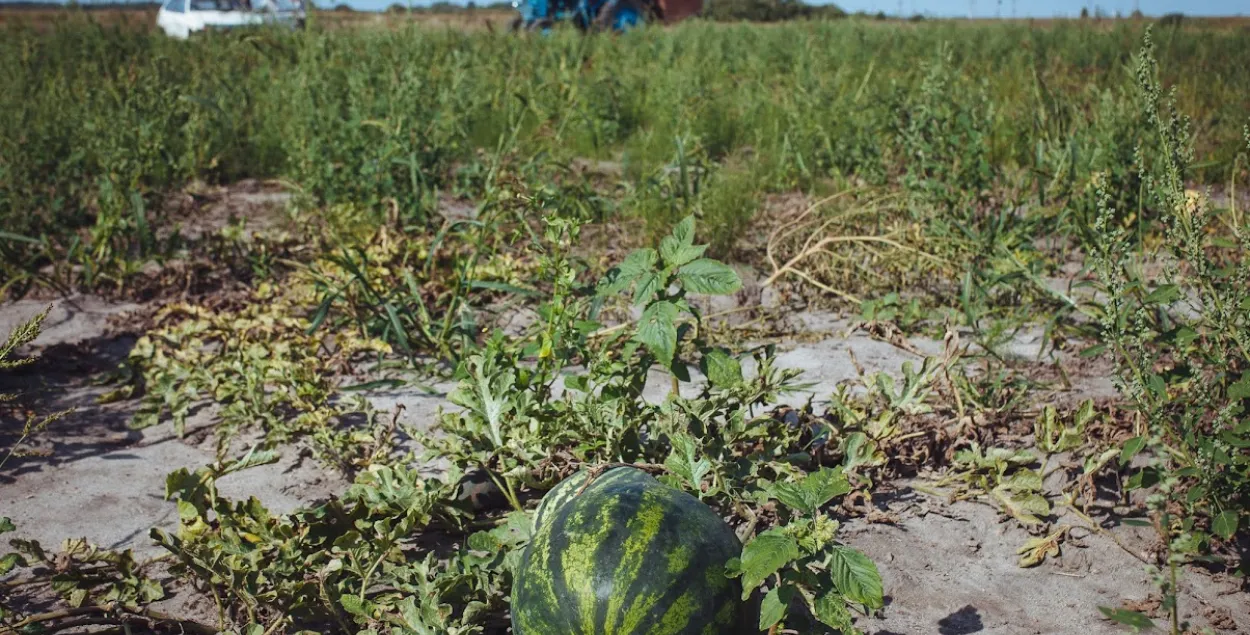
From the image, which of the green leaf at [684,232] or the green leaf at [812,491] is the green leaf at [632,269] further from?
the green leaf at [812,491]

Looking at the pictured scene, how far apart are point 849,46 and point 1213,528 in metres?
8.69

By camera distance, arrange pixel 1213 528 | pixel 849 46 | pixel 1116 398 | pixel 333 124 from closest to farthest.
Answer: pixel 1213 528, pixel 1116 398, pixel 333 124, pixel 849 46

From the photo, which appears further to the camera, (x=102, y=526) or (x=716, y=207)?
(x=716, y=207)

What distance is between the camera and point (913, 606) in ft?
7.77

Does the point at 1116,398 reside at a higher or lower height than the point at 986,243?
lower

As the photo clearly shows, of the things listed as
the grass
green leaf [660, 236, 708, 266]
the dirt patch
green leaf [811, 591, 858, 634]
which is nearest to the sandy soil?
the dirt patch

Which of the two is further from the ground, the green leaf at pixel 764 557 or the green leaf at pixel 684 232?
the green leaf at pixel 684 232

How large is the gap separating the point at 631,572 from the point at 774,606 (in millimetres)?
284

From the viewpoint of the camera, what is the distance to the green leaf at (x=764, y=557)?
5.90 ft

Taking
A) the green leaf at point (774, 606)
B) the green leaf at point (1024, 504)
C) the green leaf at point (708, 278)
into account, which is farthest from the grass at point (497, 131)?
the green leaf at point (774, 606)

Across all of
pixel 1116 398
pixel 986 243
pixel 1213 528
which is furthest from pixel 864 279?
pixel 1213 528

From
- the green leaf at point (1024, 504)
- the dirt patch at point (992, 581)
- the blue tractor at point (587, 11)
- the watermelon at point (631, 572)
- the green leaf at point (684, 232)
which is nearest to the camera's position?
the watermelon at point (631, 572)

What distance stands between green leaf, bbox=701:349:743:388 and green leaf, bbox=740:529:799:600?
0.64 metres

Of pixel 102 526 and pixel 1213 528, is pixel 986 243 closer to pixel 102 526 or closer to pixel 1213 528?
pixel 1213 528
